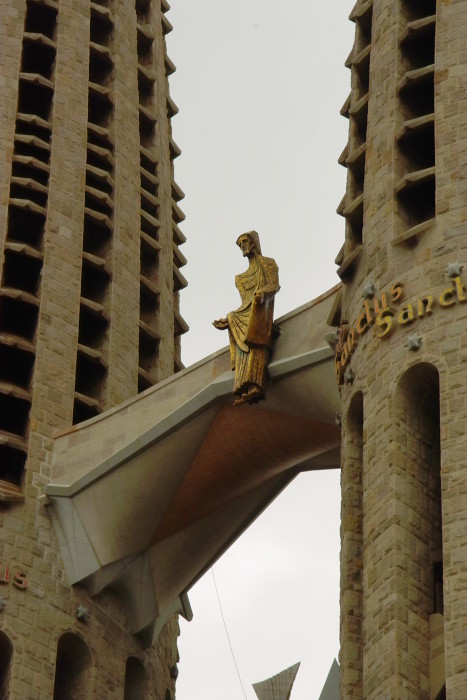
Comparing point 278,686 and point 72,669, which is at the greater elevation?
point 72,669

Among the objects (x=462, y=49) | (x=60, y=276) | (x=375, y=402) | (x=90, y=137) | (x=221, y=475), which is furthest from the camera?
(x=90, y=137)

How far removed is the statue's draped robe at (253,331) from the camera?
191 ft

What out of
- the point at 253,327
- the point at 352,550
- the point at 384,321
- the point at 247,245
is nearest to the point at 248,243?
the point at 247,245

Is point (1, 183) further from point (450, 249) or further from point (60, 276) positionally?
point (450, 249)

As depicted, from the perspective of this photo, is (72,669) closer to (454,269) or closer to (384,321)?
(384,321)

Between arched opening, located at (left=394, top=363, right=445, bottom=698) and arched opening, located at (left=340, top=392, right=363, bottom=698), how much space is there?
5.54ft

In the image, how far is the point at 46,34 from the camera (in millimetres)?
72625

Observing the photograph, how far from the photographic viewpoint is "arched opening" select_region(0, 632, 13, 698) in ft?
195

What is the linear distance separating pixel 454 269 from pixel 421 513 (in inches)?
167

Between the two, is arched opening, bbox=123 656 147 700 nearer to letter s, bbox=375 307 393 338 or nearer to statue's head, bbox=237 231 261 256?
statue's head, bbox=237 231 261 256

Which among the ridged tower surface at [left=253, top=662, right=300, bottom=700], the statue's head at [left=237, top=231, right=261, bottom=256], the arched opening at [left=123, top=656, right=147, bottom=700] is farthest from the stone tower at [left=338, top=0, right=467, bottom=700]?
the arched opening at [left=123, top=656, right=147, bottom=700]

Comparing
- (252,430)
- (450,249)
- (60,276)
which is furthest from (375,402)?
(60,276)

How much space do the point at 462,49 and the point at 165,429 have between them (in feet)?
30.7

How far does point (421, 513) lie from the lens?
51.7 metres
